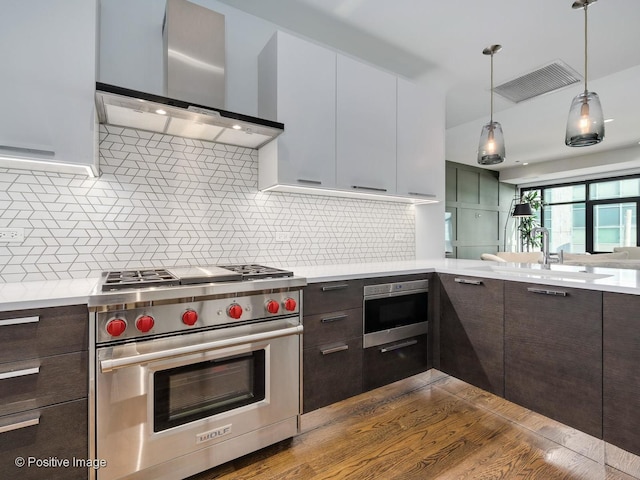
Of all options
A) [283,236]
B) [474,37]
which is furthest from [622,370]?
[474,37]

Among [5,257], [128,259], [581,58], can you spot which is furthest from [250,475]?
[581,58]

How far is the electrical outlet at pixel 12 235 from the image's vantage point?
1669 millimetres

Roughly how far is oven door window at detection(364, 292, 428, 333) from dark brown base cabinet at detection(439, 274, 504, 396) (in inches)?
6.4

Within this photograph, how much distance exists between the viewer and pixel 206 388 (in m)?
1.60

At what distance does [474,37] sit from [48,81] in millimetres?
2760

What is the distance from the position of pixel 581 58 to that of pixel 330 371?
329 centimetres

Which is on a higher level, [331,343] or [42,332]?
[42,332]

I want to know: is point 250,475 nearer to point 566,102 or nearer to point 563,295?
point 563,295

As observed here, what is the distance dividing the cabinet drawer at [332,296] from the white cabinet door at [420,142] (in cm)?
105

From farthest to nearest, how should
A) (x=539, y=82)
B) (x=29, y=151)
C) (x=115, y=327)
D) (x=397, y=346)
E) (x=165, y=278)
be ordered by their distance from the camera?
(x=539, y=82)
(x=397, y=346)
(x=165, y=278)
(x=29, y=151)
(x=115, y=327)

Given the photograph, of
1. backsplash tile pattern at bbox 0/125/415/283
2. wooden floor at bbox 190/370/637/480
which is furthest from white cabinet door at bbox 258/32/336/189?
wooden floor at bbox 190/370/637/480

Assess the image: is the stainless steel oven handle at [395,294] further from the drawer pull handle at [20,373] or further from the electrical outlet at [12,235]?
the electrical outlet at [12,235]

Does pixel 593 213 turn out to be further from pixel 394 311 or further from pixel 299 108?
pixel 299 108

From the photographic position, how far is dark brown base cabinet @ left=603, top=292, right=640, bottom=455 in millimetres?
1499
